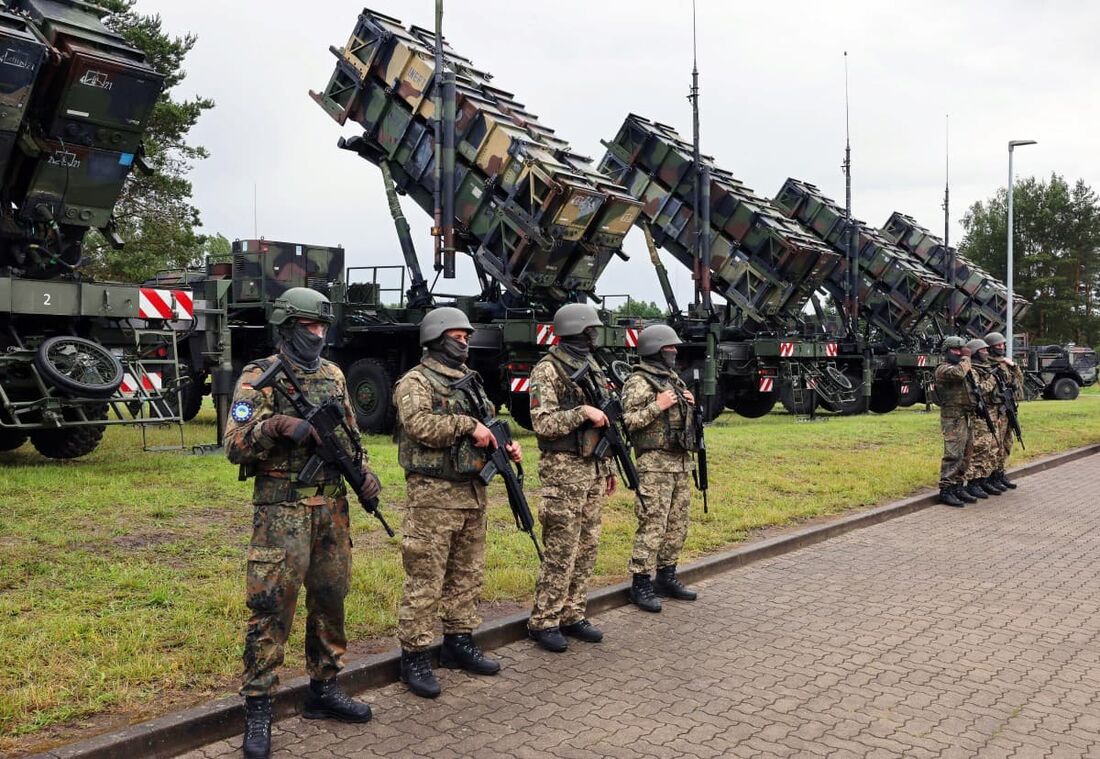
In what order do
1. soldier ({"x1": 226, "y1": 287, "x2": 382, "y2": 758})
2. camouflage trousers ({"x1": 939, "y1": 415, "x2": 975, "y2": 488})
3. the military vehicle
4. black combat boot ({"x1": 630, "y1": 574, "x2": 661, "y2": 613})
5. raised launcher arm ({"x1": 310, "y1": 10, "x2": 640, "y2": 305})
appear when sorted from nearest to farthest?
soldier ({"x1": 226, "y1": 287, "x2": 382, "y2": 758}), black combat boot ({"x1": 630, "y1": 574, "x2": 661, "y2": 613}), the military vehicle, camouflage trousers ({"x1": 939, "y1": 415, "x2": 975, "y2": 488}), raised launcher arm ({"x1": 310, "y1": 10, "x2": 640, "y2": 305})

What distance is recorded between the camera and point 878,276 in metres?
24.7

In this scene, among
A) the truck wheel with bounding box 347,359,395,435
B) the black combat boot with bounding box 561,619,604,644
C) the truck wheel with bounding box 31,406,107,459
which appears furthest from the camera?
the truck wheel with bounding box 347,359,395,435

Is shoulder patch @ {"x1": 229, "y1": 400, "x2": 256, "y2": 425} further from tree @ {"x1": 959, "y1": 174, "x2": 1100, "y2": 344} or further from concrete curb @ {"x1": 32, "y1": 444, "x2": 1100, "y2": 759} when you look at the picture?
tree @ {"x1": 959, "y1": 174, "x2": 1100, "y2": 344}

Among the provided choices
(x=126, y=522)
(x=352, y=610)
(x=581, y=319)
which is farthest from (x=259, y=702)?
(x=126, y=522)

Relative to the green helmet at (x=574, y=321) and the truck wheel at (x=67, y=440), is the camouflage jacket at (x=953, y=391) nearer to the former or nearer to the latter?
the green helmet at (x=574, y=321)

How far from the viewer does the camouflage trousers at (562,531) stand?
199 inches

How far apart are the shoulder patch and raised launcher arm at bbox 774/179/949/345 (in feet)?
72.0

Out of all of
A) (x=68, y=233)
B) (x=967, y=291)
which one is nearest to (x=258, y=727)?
(x=68, y=233)

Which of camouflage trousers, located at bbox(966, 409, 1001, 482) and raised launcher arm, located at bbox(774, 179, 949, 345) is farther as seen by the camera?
raised launcher arm, located at bbox(774, 179, 949, 345)

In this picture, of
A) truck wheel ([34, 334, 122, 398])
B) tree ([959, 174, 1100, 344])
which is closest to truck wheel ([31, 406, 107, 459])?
truck wheel ([34, 334, 122, 398])

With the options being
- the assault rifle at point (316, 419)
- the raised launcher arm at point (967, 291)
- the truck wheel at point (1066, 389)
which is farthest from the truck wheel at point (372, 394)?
the truck wheel at point (1066, 389)

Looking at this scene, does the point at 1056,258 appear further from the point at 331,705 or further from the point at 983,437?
the point at 331,705

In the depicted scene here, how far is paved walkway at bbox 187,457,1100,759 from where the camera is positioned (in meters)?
3.83

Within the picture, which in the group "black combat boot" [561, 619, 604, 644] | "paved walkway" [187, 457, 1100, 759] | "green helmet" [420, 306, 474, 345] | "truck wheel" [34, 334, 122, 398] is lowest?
"paved walkway" [187, 457, 1100, 759]
